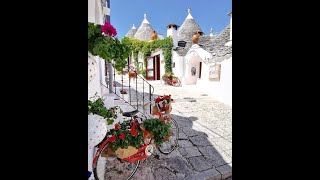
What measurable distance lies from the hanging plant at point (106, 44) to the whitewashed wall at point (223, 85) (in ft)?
28.8

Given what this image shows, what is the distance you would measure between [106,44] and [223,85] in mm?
9575

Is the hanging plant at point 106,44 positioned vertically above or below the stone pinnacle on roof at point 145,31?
below

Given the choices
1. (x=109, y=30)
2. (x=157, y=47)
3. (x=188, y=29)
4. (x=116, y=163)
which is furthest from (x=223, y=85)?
(x=188, y=29)

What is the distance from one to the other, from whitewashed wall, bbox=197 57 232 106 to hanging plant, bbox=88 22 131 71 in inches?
345

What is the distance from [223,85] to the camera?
1047 centimetres

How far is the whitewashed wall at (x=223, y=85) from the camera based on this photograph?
32.7 feet

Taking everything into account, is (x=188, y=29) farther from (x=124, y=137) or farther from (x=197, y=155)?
(x=124, y=137)

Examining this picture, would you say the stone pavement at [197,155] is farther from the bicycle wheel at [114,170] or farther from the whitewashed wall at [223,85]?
the whitewashed wall at [223,85]

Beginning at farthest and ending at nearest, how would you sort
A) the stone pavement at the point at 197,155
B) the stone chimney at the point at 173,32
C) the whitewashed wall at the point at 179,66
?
1. the stone chimney at the point at 173,32
2. the whitewashed wall at the point at 179,66
3. the stone pavement at the point at 197,155

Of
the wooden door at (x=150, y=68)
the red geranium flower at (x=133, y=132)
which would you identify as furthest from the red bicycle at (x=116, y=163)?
the wooden door at (x=150, y=68)

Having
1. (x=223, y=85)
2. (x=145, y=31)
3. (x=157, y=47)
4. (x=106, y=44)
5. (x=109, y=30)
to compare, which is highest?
(x=145, y=31)

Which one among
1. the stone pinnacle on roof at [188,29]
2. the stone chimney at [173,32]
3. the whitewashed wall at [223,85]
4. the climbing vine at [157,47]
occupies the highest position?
the stone pinnacle on roof at [188,29]

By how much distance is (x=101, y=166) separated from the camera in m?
3.44
